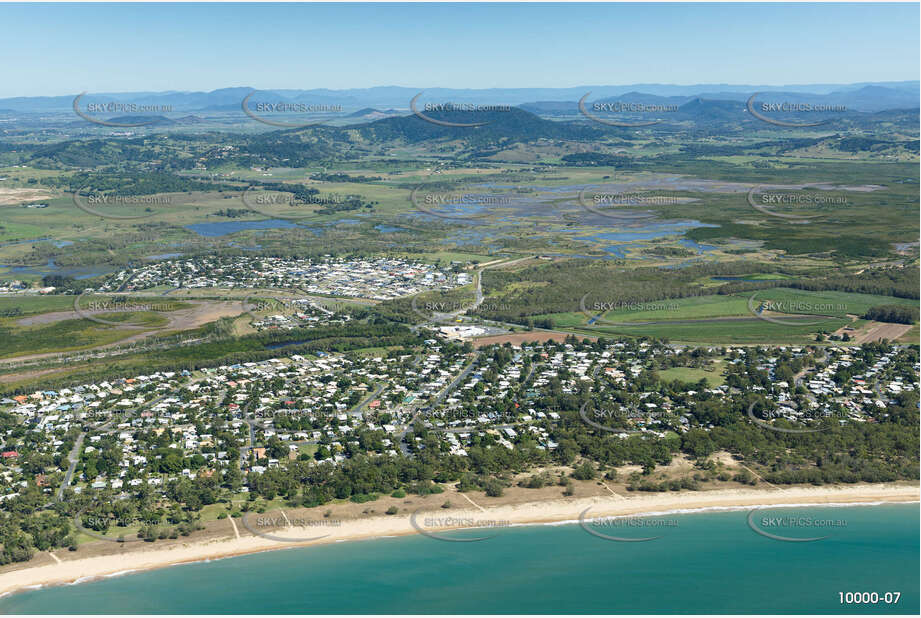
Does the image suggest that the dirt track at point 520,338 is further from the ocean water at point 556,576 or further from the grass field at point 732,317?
the ocean water at point 556,576

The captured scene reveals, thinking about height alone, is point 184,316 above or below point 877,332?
below

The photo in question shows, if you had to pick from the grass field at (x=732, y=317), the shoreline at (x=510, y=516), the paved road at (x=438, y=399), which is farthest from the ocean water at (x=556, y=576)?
the grass field at (x=732, y=317)

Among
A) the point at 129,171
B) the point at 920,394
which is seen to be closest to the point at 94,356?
the point at 920,394

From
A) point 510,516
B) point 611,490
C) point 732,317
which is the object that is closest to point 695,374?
point 732,317

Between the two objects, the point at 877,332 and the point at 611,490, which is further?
the point at 877,332

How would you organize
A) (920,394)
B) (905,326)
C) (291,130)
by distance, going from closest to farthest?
(920,394) → (905,326) → (291,130)

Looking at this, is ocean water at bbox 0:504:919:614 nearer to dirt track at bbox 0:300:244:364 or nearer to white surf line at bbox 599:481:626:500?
white surf line at bbox 599:481:626:500

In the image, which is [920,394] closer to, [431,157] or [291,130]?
[431,157]

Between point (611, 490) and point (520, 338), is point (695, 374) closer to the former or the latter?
point (520, 338)
